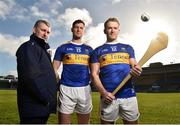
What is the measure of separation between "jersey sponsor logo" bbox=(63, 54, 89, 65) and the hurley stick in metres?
1.24

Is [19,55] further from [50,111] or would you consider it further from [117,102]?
[117,102]

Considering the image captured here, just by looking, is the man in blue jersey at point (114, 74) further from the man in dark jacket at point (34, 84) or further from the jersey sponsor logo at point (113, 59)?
the man in dark jacket at point (34, 84)

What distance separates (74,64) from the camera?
701cm

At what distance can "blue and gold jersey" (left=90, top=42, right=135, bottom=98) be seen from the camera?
20.2ft

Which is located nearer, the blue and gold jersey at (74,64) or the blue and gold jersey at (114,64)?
the blue and gold jersey at (114,64)

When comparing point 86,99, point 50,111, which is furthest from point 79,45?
point 50,111

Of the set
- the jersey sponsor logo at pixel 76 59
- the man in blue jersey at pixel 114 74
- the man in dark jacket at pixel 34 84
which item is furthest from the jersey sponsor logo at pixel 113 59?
the man in dark jacket at pixel 34 84

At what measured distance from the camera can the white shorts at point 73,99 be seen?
6.90 m

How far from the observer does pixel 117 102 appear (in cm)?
611

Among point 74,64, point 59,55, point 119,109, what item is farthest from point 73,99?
point 119,109

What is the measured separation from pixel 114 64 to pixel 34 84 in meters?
1.66

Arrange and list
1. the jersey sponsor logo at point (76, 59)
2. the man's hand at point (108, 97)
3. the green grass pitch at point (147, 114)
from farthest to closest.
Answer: the green grass pitch at point (147, 114), the jersey sponsor logo at point (76, 59), the man's hand at point (108, 97)

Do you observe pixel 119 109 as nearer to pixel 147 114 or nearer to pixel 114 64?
pixel 114 64

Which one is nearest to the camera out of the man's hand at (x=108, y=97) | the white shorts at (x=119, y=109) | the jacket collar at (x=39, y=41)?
the jacket collar at (x=39, y=41)
